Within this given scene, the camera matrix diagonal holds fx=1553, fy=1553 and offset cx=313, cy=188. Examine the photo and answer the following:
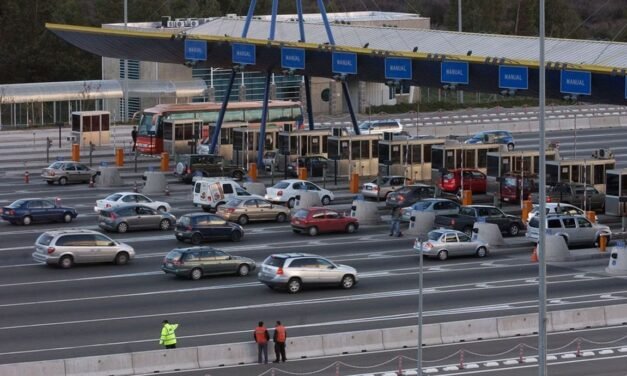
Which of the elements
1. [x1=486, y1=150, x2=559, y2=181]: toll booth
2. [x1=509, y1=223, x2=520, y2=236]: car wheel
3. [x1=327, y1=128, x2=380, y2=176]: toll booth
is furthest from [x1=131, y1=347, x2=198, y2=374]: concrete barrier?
[x1=327, y1=128, x2=380, y2=176]: toll booth

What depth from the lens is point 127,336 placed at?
36.2 m

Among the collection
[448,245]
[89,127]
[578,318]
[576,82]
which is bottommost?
[578,318]

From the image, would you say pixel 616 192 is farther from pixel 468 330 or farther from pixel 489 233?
pixel 468 330

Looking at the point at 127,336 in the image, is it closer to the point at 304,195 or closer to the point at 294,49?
the point at 304,195

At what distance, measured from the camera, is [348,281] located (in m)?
42.3

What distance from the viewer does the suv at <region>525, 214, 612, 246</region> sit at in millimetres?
49094

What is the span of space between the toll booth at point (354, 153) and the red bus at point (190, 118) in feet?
21.6

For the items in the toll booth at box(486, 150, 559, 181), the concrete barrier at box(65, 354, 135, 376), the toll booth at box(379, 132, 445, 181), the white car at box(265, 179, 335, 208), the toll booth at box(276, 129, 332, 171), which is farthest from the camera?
the toll booth at box(276, 129, 332, 171)

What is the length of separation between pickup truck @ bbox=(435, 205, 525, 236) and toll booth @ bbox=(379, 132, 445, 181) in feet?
38.8

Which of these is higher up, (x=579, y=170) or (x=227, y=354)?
(x=579, y=170)

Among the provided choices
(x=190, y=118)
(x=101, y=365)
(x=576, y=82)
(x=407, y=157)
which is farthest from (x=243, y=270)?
(x=190, y=118)

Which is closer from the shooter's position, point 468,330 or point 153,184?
point 468,330

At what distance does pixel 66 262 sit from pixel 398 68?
19412 mm

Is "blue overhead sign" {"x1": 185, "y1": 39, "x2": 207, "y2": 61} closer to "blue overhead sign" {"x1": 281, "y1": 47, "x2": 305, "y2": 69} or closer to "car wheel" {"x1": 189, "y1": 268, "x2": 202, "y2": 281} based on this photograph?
"blue overhead sign" {"x1": 281, "y1": 47, "x2": 305, "y2": 69}
